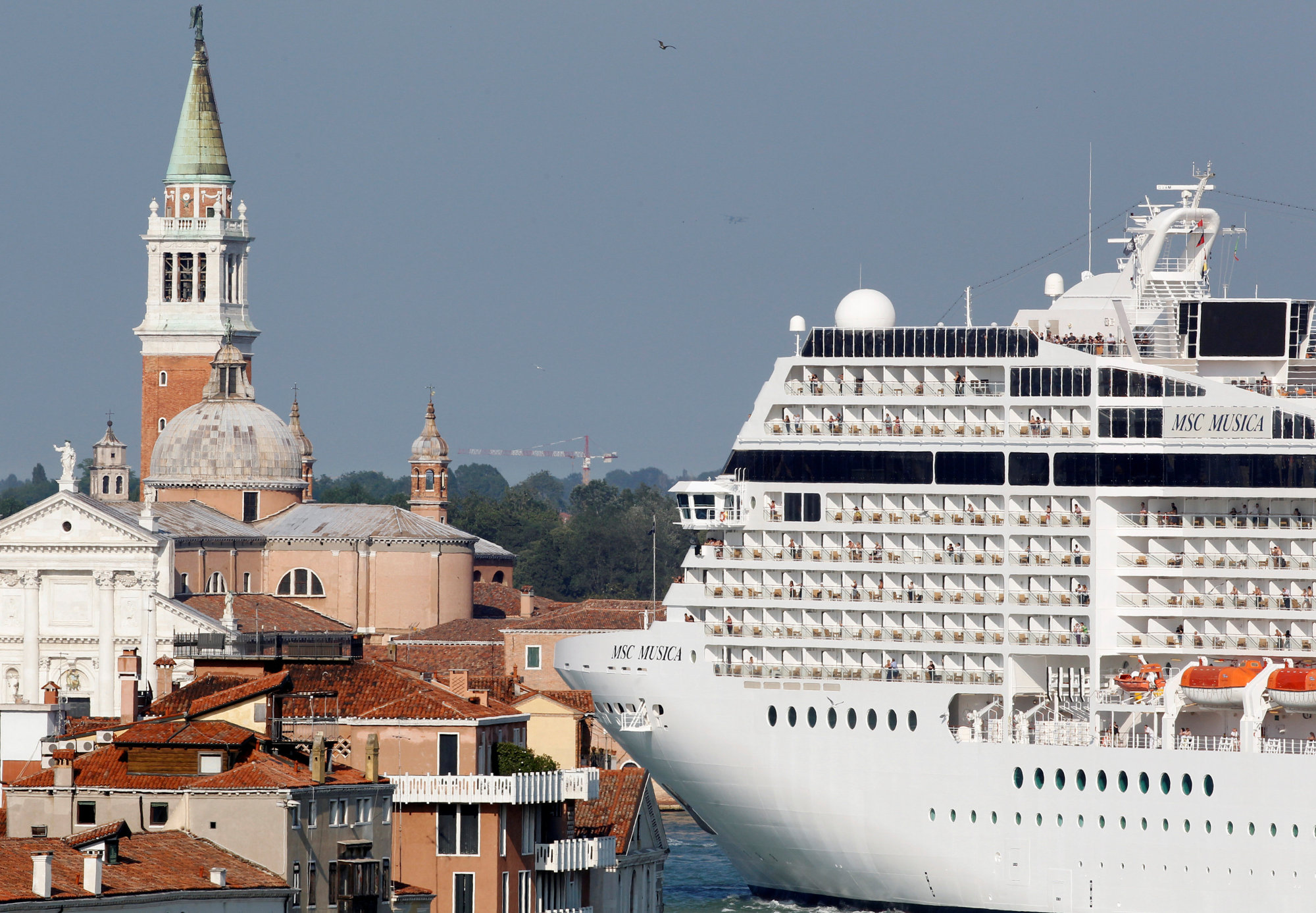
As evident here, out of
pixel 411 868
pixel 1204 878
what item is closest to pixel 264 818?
pixel 411 868

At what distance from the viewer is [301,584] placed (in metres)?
96.5

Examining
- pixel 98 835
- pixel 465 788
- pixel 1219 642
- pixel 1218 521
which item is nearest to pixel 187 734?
pixel 98 835

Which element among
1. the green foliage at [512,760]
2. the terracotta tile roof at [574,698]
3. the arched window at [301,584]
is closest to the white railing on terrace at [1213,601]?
the terracotta tile roof at [574,698]

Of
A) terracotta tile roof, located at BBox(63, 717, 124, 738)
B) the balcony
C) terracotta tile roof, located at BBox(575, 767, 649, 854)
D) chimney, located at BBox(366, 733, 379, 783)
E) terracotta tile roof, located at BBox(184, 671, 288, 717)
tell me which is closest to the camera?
chimney, located at BBox(366, 733, 379, 783)

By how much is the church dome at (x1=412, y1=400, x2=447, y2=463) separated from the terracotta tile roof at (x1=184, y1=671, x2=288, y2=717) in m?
74.5

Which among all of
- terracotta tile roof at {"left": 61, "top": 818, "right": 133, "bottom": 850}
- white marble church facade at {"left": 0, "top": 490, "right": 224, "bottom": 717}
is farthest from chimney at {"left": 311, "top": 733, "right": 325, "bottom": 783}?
white marble church facade at {"left": 0, "top": 490, "right": 224, "bottom": 717}

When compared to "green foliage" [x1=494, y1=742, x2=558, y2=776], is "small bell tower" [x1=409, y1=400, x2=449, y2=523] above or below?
above

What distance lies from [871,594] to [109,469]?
236 ft

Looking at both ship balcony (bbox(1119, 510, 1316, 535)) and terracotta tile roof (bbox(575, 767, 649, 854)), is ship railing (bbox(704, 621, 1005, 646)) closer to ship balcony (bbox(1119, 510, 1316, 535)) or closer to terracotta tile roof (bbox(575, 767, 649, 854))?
ship balcony (bbox(1119, 510, 1316, 535))

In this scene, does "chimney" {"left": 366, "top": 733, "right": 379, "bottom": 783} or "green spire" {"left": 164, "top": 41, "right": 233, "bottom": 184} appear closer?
"chimney" {"left": 366, "top": 733, "right": 379, "bottom": 783}

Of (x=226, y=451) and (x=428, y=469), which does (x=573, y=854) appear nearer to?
(x=226, y=451)

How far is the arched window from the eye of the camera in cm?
9606

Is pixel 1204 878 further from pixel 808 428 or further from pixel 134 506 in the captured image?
pixel 134 506

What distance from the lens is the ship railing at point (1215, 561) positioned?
154 feet
